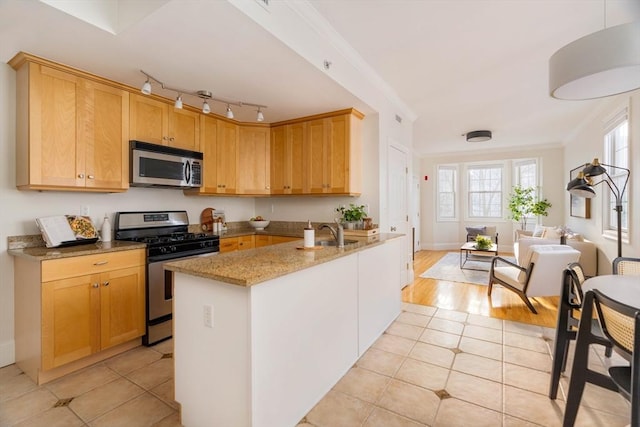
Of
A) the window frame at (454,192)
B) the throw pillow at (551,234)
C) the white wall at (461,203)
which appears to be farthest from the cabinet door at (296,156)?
the window frame at (454,192)

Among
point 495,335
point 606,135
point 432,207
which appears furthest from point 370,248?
point 432,207

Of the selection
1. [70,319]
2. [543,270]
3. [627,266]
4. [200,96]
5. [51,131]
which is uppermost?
[200,96]

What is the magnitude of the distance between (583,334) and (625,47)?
1.46 metres

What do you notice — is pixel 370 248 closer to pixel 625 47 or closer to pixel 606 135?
pixel 625 47

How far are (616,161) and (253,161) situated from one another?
202 inches

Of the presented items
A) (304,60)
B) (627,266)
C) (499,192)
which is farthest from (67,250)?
(499,192)

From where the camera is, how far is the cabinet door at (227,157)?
12.8 feet

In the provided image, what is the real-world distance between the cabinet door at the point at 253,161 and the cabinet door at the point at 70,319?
218cm

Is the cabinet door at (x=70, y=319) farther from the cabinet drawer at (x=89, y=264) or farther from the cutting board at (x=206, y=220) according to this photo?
the cutting board at (x=206, y=220)

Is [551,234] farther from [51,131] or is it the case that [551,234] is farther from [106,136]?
[51,131]

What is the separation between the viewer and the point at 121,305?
8.37 feet

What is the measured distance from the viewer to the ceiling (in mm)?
1915

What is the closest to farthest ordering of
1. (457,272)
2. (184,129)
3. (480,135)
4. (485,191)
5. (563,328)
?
(563,328)
(184,129)
(457,272)
(480,135)
(485,191)

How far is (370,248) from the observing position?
8.82 ft
